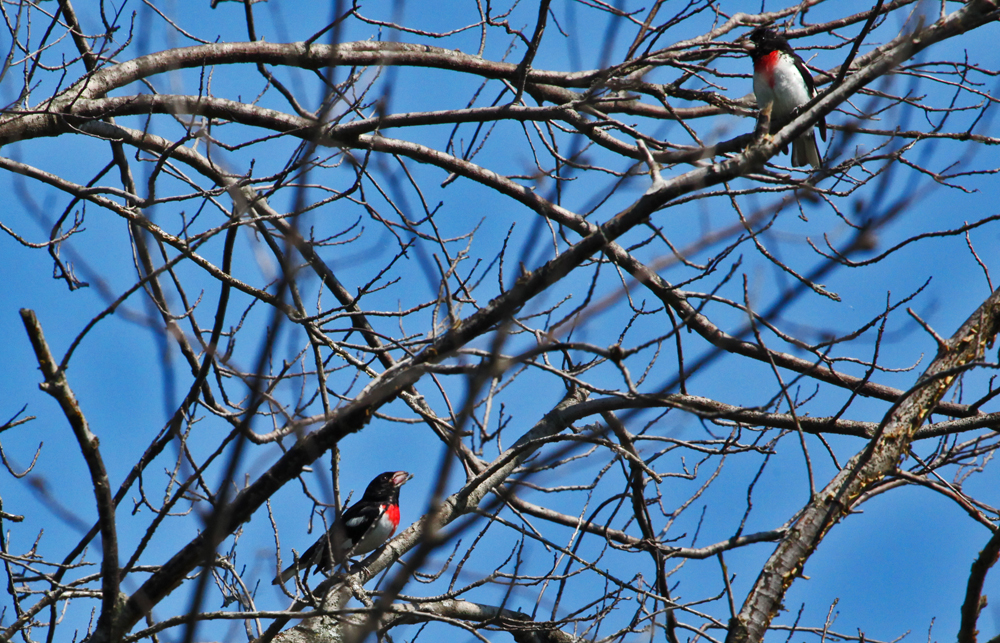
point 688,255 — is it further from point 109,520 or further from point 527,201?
point 527,201

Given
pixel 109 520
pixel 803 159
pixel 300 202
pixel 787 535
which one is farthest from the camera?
pixel 803 159

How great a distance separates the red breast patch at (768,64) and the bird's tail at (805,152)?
0.77 m

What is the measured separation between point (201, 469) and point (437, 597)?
5.34 ft

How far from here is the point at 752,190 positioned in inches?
108

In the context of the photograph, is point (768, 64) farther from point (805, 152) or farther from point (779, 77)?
point (805, 152)

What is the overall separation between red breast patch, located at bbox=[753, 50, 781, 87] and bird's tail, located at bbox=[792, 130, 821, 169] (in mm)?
765

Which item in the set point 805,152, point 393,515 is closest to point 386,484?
point 393,515

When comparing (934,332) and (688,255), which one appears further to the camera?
(934,332)

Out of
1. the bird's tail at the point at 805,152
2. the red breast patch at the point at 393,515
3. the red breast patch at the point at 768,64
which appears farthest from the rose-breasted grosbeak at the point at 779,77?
the red breast patch at the point at 393,515

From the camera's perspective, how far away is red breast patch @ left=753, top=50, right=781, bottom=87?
512 centimetres

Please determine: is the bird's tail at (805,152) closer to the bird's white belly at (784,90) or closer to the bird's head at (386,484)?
the bird's white belly at (784,90)

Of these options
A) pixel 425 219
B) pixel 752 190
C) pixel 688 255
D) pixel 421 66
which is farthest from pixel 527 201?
pixel 688 255

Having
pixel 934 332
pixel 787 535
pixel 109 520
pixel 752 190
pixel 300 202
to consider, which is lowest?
pixel 300 202

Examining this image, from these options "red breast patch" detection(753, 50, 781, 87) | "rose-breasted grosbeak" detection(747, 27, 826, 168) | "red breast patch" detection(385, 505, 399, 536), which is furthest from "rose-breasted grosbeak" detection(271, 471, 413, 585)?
"red breast patch" detection(753, 50, 781, 87)
